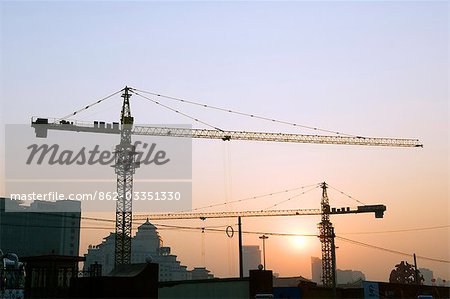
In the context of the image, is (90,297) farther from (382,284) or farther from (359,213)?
(359,213)

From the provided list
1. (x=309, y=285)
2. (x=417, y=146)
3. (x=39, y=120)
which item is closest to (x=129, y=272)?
(x=309, y=285)

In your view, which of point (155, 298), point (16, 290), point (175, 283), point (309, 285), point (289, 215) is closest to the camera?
point (155, 298)

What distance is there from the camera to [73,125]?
309ft

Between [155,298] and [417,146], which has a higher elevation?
[417,146]

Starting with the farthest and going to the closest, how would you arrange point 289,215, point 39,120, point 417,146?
point 289,215, point 417,146, point 39,120

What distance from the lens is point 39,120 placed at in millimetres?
88812

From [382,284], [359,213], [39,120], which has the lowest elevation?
[382,284]

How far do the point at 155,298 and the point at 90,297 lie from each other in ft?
13.7

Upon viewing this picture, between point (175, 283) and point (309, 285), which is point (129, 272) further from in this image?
point (309, 285)

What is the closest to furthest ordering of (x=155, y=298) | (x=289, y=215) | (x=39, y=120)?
(x=155, y=298) → (x=39, y=120) → (x=289, y=215)

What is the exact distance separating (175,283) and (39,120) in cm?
5873

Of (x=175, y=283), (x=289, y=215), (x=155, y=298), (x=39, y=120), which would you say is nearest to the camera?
(x=155, y=298)

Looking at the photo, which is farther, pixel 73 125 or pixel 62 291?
pixel 73 125

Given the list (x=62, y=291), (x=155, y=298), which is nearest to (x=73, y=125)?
(x=62, y=291)
